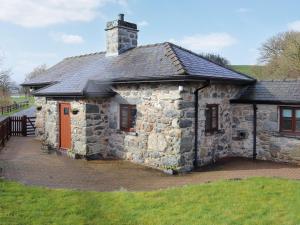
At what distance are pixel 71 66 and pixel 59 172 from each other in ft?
30.4

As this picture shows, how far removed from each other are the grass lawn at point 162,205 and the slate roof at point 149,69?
13.2 ft

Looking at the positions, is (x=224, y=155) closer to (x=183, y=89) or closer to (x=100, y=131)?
(x=183, y=89)

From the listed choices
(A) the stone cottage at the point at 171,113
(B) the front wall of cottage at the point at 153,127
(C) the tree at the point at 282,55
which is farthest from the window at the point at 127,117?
(C) the tree at the point at 282,55

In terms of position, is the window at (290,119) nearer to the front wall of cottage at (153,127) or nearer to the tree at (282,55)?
the front wall of cottage at (153,127)

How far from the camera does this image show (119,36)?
15.7 meters

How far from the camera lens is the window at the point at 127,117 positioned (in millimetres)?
12508

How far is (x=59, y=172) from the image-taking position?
35.1 ft

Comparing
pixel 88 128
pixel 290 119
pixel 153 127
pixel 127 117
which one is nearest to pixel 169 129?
pixel 153 127

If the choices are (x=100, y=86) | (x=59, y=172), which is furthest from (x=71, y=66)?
(x=59, y=172)

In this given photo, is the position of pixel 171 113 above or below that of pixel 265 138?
above

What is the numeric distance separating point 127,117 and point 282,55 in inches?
904

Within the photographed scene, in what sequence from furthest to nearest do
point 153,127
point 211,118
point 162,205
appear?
point 211,118
point 153,127
point 162,205

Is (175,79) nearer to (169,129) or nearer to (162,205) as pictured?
(169,129)

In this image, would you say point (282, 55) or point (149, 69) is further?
point (282, 55)
